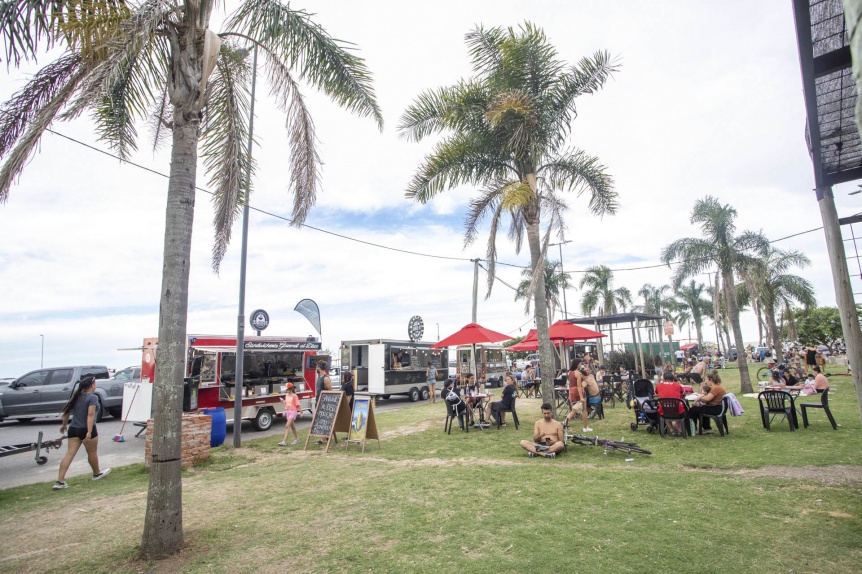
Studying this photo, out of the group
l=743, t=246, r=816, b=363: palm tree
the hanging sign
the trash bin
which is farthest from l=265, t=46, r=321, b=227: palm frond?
l=743, t=246, r=816, b=363: palm tree

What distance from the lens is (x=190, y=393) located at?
436 inches

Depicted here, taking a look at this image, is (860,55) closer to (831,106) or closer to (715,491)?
(831,106)

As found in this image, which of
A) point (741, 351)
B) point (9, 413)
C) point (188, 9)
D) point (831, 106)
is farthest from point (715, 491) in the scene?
point (9, 413)

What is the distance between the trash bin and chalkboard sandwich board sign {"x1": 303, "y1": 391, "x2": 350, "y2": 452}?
322 cm

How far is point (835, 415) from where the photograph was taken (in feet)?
34.5

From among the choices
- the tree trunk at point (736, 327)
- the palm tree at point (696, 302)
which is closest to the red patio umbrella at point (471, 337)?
the tree trunk at point (736, 327)

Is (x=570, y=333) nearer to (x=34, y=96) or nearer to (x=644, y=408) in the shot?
(x=644, y=408)

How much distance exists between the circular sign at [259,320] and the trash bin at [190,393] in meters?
3.25

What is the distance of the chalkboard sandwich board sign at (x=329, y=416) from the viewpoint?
9.86 meters

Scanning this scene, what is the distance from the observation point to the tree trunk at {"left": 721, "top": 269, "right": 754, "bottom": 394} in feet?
55.8

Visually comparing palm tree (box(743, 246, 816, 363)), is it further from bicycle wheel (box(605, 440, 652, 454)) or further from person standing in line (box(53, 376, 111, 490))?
person standing in line (box(53, 376, 111, 490))

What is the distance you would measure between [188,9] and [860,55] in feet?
19.0

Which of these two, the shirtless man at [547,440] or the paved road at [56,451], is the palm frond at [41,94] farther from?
the shirtless man at [547,440]

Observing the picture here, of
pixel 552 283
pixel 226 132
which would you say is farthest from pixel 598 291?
pixel 226 132
